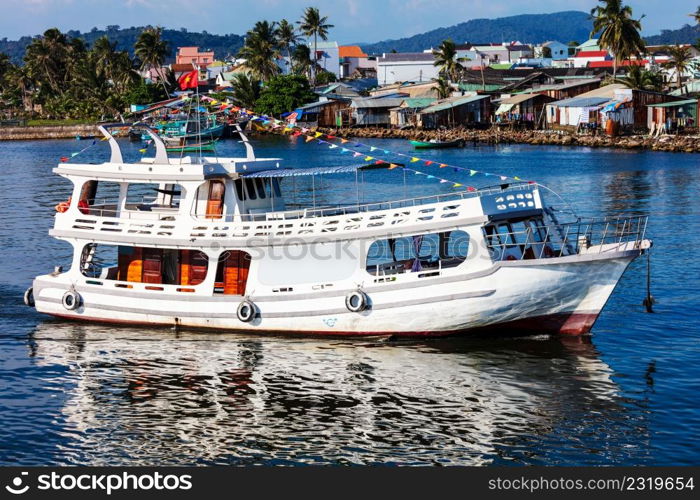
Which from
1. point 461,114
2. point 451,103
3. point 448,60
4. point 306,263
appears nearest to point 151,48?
point 448,60

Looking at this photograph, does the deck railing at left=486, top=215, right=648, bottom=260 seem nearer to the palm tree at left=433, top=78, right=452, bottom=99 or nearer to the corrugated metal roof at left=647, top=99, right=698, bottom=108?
the corrugated metal roof at left=647, top=99, right=698, bottom=108

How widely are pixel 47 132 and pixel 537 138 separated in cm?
6004

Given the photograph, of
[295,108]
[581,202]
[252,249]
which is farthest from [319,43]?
[252,249]

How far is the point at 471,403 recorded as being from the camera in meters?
20.1

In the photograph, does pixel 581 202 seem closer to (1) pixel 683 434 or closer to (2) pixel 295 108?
(1) pixel 683 434

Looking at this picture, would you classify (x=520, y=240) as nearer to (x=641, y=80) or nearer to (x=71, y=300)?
(x=71, y=300)

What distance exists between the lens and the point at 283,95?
10325 centimetres

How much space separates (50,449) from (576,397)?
11.0 meters

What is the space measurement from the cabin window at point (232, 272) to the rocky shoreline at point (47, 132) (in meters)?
89.9

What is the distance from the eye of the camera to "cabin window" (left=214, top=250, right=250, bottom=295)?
2480 centimetres

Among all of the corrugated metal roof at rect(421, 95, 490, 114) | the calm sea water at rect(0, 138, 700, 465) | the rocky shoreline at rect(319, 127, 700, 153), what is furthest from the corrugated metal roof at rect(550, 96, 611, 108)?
the calm sea water at rect(0, 138, 700, 465)

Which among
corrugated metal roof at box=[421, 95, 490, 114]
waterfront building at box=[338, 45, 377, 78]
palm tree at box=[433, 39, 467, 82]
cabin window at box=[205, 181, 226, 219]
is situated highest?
waterfront building at box=[338, 45, 377, 78]

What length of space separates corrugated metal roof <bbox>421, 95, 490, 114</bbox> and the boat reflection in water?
238 ft

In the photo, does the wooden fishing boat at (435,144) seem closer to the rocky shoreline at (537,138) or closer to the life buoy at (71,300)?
the rocky shoreline at (537,138)
